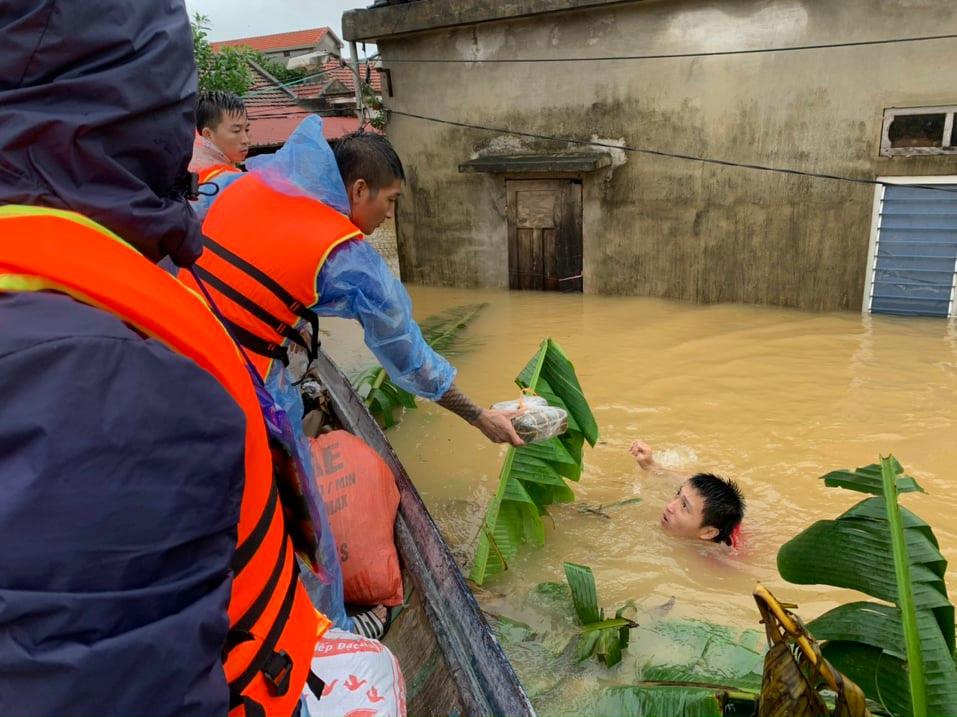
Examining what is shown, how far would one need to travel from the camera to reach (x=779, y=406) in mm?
5457

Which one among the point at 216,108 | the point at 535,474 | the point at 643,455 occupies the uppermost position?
the point at 216,108

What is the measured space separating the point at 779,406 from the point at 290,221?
445cm

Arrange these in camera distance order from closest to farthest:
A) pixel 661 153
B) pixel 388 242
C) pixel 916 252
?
pixel 916 252 < pixel 661 153 < pixel 388 242

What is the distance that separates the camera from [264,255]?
240cm

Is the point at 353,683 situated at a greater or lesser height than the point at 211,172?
lesser

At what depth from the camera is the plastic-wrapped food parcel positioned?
302 cm

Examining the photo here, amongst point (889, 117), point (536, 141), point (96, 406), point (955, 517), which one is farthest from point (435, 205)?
point (96, 406)

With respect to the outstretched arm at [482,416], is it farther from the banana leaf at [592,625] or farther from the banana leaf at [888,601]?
the banana leaf at [888,601]

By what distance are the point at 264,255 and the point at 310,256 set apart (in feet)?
0.57

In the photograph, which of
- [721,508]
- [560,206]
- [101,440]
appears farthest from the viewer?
[560,206]

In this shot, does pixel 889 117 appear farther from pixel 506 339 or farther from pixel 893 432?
pixel 506 339

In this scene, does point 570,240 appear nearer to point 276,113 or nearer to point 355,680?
point 355,680

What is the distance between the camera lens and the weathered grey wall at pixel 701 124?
23.0 ft

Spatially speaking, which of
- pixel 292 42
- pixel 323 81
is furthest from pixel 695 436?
pixel 292 42
